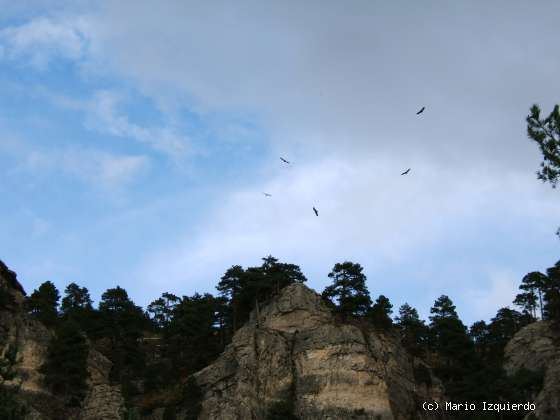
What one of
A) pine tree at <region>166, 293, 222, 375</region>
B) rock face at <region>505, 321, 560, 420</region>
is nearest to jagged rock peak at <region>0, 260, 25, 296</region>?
pine tree at <region>166, 293, 222, 375</region>

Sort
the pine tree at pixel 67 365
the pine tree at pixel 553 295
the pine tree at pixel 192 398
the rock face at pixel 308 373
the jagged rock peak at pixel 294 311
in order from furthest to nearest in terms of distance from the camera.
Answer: the pine tree at pixel 553 295
the jagged rock peak at pixel 294 311
the pine tree at pixel 67 365
the rock face at pixel 308 373
the pine tree at pixel 192 398

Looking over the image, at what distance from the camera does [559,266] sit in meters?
87.9

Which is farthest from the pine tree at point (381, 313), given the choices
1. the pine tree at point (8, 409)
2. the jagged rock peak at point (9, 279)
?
the pine tree at point (8, 409)

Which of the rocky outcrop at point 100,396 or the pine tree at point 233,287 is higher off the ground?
the pine tree at point 233,287

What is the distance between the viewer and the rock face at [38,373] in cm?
6538

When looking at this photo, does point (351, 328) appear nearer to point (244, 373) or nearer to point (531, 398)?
point (244, 373)

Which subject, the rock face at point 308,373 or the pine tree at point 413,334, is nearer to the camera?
the rock face at point 308,373

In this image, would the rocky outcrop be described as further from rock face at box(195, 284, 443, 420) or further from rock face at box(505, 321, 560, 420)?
rock face at box(505, 321, 560, 420)

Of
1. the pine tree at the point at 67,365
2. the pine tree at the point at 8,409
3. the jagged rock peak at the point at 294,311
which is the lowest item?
the pine tree at the point at 8,409

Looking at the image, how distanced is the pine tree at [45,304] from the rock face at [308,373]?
1814 centimetres

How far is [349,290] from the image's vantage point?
8081 centimetres

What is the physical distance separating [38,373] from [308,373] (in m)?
26.9

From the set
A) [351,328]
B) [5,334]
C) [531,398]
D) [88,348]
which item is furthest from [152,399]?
[531,398]

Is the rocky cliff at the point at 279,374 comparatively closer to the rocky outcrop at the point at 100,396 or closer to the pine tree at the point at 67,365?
the rocky outcrop at the point at 100,396
